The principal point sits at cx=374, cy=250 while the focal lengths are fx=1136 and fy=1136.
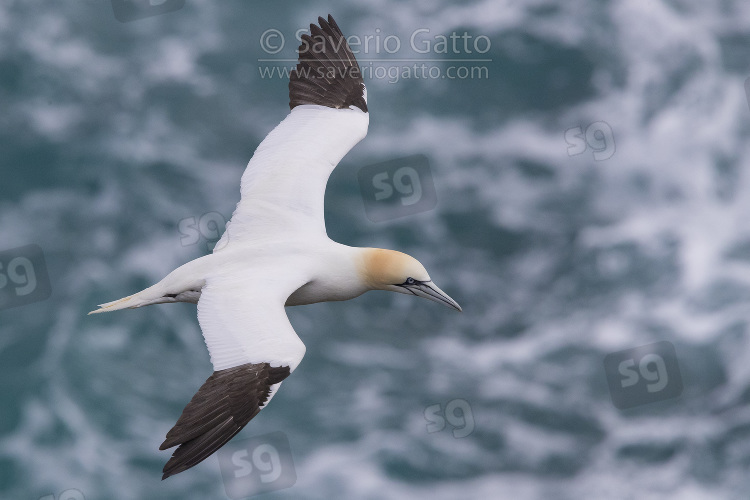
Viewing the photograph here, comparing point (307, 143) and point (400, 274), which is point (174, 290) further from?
point (307, 143)

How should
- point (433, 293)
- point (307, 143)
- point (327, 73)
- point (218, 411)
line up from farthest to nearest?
point (327, 73)
point (307, 143)
point (433, 293)
point (218, 411)

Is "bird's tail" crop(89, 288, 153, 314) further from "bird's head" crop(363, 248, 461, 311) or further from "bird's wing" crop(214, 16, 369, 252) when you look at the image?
"bird's head" crop(363, 248, 461, 311)

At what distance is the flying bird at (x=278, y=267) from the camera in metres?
11.6

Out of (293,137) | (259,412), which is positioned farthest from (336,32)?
(259,412)

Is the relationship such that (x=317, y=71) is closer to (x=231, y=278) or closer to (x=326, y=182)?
(x=326, y=182)

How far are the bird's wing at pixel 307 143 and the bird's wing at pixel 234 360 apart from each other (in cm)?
131

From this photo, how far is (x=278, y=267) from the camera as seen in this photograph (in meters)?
13.3

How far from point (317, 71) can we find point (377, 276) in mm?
3737

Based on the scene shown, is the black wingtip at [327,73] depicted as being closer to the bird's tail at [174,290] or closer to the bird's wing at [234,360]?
the bird's tail at [174,290]

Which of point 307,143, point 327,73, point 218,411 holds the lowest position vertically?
point 218,411

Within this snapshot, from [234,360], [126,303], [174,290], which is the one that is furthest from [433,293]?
[126,303]

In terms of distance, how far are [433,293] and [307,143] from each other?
282cm

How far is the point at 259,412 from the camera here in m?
11.6

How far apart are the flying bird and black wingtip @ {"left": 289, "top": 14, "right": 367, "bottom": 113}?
0.01 metres
